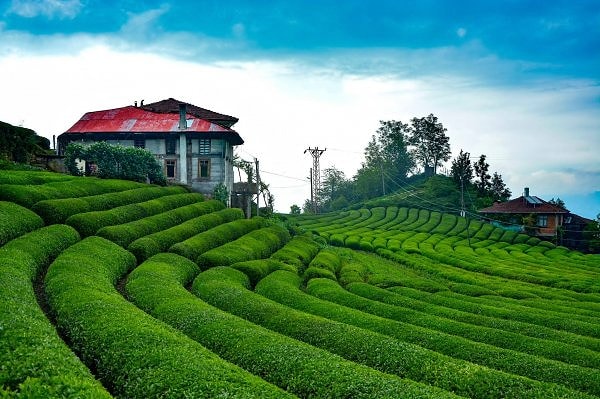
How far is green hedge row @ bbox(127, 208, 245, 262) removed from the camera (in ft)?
112

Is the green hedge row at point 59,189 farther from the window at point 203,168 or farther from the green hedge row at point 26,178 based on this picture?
the window at point 203,168

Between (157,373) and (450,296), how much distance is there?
90.6 ft

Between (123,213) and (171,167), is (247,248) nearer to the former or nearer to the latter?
(123,213)

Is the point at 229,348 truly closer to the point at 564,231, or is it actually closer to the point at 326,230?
the point at 326,230

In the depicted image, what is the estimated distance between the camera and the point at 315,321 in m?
22.5

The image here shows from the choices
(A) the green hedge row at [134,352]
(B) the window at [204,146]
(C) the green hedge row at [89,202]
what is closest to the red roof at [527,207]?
(B) the window at [204,146]

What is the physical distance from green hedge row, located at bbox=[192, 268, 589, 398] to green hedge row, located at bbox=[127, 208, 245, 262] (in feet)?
24.6

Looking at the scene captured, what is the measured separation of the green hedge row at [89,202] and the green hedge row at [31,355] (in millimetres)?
13252

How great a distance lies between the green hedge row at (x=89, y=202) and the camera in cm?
3516

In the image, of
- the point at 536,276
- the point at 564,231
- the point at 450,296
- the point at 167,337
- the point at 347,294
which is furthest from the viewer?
the point at 564,231

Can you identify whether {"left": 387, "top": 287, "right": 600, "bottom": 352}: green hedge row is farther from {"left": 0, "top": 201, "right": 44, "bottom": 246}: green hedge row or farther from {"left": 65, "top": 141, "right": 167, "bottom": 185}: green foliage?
{"left": 65, "top": 141, "right": 167, "bottom": 185}: green foliage

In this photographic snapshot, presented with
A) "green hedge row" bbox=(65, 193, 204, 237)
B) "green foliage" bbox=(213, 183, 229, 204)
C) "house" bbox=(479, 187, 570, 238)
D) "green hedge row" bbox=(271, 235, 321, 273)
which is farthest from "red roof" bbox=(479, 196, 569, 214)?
"green hedge row" bbox=(65, 193, 204, 237)

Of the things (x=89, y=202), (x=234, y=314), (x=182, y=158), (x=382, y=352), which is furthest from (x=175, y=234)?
(x=182, y=158)

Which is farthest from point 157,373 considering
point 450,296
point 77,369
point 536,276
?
point 536,276
